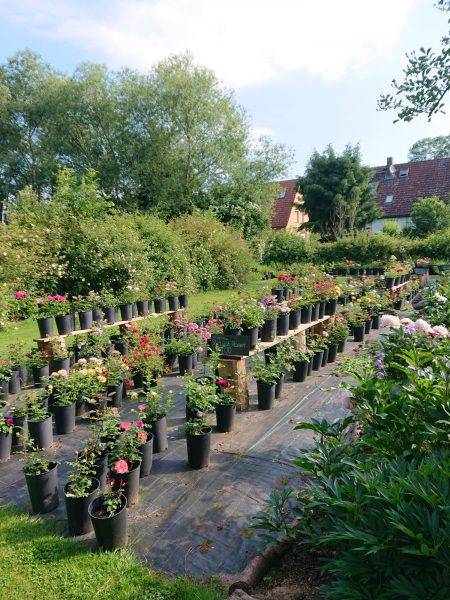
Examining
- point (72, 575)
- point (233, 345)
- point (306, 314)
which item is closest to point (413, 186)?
point (306, 314)

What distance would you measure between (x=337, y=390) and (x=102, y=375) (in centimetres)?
280

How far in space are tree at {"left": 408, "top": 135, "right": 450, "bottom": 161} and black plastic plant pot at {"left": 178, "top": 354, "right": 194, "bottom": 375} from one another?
159ft

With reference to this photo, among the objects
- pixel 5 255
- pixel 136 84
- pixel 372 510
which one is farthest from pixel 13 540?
pixel 136 84

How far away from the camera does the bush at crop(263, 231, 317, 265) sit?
1967 cm

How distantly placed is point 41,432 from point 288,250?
17601mm

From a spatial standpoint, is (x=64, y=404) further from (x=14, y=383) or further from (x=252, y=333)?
(x=252, y=333)

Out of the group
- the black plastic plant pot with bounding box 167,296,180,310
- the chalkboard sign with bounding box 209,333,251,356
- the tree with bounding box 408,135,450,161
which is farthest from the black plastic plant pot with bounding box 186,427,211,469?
the tree with bounding box 408,135,450,161

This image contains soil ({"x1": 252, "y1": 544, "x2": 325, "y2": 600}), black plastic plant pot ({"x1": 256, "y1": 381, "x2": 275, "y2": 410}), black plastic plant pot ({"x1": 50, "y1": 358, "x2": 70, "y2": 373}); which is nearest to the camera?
soil ({"x1": 252, "y1": 544, "x2": 325, "y2": 600})

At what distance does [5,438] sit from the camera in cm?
331

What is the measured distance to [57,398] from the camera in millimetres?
4004

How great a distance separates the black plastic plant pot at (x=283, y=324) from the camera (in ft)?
16.8

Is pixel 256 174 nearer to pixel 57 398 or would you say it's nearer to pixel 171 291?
pixel 171 291

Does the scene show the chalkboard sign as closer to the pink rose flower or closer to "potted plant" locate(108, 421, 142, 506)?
"potted plant" locate(108, 421, 142, 506)

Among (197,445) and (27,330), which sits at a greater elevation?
(27,330)
